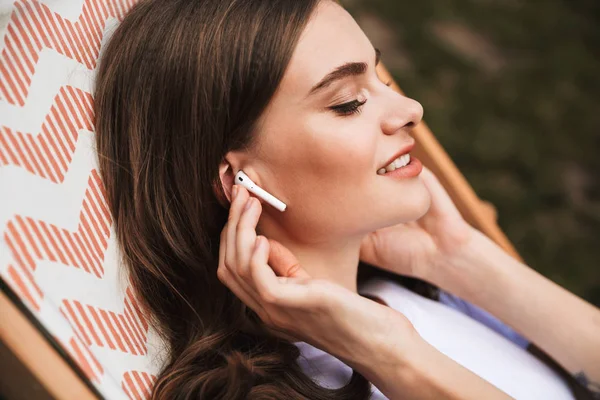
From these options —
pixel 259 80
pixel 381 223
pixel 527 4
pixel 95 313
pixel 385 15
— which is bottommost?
pixel 527 4

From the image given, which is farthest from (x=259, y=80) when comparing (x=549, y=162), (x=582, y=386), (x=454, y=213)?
(x=549, y=162)

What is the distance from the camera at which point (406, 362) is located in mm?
1139

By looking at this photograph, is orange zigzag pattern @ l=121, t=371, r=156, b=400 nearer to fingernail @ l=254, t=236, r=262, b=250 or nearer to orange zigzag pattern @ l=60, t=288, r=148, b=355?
orange zigzag pattern @ l=60, t=288, r=148, b=355

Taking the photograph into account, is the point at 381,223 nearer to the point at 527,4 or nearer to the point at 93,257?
the point at 93,257

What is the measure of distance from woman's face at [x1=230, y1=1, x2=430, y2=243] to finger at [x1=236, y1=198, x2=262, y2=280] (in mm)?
83

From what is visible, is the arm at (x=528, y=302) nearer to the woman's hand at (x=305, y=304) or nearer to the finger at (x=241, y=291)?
the woman's hand at (x=305, y=304)

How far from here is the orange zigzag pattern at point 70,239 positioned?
100cm

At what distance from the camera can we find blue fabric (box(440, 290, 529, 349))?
1.61 meters

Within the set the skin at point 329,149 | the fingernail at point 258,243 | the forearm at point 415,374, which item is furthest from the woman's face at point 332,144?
the forearm at point 415,374

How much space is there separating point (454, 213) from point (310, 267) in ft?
1.50

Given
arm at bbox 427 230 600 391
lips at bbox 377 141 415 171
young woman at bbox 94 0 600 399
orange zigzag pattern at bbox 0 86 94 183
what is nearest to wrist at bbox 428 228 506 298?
arm at bbox 427 230 600 391

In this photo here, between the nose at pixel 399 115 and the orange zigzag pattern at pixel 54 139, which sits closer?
the orange zigzag pattern at pixel 54 139

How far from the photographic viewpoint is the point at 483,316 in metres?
1.63

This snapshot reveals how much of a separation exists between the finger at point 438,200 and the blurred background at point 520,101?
1068 mm
